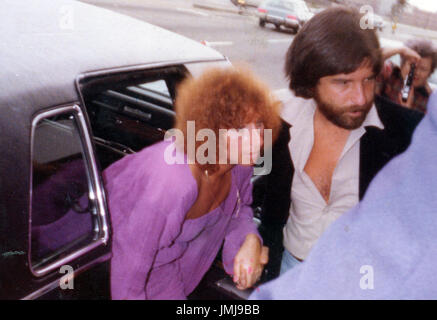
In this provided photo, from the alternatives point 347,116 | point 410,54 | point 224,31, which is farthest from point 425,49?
point 224,31

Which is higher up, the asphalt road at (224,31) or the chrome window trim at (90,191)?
the chrome window trim at (90,191)

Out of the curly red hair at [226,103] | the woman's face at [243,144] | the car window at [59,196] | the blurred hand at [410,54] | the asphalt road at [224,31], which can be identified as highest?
the blurred hand at [410,54]

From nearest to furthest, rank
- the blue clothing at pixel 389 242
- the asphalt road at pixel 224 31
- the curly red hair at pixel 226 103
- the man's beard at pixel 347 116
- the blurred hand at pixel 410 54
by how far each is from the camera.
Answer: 1. the blue clothing at pixel 389 242
2. the curly red hair at pixel 226 103
3. the man's beard at pixel 347 116
4. the blurred hand at pixel 410 54
5. the asphalt road at pixel 224 31

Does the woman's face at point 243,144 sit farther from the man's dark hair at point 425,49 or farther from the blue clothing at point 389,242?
the man's dark hair at point 425,49

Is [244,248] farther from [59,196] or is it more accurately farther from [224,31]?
[224,31]

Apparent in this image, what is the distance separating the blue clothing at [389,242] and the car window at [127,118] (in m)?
2.23

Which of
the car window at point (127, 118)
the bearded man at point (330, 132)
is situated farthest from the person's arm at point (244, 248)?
the car window at point (127, 118)

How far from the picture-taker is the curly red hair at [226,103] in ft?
5.39

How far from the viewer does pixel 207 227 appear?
186 cm

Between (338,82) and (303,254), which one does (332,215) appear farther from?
(338,82)

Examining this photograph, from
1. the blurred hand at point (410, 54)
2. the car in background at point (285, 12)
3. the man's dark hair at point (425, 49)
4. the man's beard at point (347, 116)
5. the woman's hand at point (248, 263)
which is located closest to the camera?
the woman's hand at point (248, 263)

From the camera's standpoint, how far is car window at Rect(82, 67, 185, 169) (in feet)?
9.44

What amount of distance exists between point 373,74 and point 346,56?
0.19 metres

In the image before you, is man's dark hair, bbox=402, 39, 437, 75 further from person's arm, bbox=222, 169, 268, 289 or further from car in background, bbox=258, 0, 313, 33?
car in background, bbox=258, 0, 313, 33
